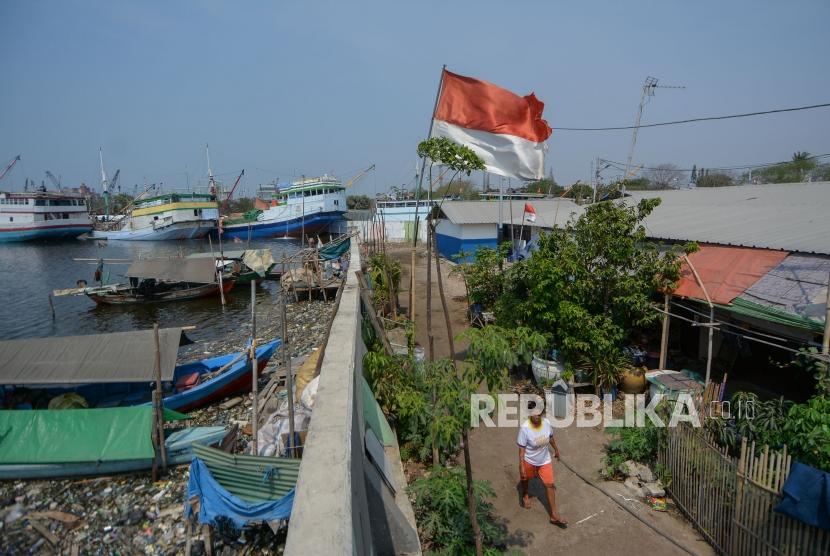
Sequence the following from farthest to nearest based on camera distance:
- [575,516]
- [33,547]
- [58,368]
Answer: [58,368] → [33,547] → [575,516]

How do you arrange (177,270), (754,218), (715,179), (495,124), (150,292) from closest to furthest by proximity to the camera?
1. (495,124)
2. (754,218)
3. (177,270)
4. (150,292)
5. (715,179)

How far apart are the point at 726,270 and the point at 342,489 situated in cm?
755

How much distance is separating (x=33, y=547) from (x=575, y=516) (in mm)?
7151

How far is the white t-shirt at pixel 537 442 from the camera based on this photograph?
5242 mm

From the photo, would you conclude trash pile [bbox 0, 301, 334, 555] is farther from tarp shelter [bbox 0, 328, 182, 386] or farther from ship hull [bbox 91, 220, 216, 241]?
ship hull [bbox 91, 220, 216, 241]

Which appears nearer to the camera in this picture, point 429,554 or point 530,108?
point 429,554

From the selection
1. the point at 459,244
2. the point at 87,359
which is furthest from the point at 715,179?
the point at 87,359

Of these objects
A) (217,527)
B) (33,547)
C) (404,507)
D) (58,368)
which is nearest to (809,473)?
(404,507)

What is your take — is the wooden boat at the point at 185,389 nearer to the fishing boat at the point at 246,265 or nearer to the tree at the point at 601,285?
the tree at the point at 601,285

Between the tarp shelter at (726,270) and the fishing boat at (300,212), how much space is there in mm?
37200

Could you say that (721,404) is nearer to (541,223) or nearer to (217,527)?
(217,527)

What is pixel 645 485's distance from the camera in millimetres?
5801

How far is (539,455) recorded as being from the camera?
208 inches
